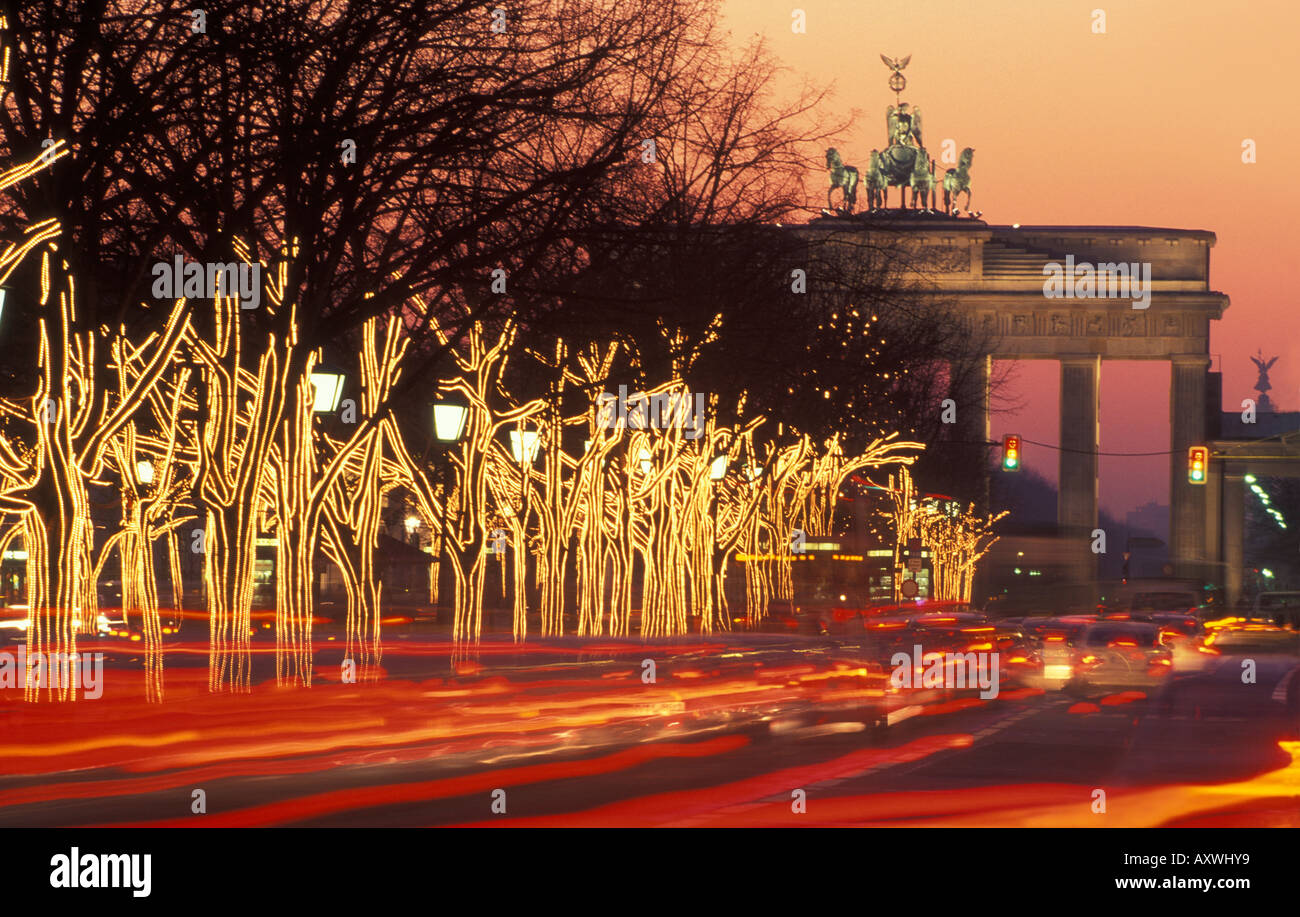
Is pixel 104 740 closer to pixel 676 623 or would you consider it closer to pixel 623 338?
pixel 623 338

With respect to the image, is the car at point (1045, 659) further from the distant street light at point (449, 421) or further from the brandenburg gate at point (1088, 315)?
the brandenburg gate at point (1088, 315)

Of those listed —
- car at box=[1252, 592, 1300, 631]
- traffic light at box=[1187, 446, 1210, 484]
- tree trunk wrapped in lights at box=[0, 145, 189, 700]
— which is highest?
traffic light at box=[1187, 446, 1210, 484]

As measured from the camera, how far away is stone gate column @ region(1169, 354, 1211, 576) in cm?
10556

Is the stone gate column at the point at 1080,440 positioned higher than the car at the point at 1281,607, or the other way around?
the stone gate column at the point at 1080,440

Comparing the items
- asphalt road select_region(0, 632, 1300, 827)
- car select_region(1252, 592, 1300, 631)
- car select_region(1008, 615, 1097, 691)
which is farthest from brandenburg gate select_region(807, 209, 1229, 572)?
asphalt road select_region(0, 632, 1300, 827)

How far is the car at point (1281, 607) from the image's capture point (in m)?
63.2

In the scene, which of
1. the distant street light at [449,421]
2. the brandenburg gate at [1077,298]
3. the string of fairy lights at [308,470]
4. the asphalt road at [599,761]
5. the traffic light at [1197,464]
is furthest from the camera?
the brandenburg gate at [1077,298]

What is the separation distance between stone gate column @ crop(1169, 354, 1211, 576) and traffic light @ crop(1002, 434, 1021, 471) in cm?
4018

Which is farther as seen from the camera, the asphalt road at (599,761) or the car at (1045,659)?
the car at (1045,659)

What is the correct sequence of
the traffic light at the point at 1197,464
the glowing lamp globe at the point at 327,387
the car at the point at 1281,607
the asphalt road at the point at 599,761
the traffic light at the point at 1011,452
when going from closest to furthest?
the asphalt road at the point at 599,761
the glowing lamp globe at the point at 327,387
the car at the point at 1281,607
the traffic light at the point at 1011,452
the traffic light at the point at 1197,464

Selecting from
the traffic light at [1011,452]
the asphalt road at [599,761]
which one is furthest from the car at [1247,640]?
the asphalt road at [599,761]

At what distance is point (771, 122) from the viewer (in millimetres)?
32562

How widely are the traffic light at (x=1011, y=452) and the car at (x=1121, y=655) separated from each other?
25.1 metres

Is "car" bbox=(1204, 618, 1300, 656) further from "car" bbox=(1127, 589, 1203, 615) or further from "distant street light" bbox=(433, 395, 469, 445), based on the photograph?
"distant street light" bbox=(433, 395, 469, 445)
